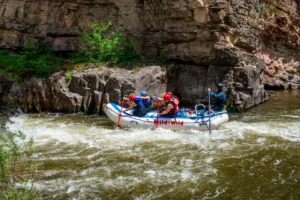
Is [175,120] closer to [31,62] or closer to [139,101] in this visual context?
[139,101]

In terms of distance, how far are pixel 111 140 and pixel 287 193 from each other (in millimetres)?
5246

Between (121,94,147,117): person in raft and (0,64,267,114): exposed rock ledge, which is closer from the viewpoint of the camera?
(121,94,147,117): person in raft

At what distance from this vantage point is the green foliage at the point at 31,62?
14.2 meters

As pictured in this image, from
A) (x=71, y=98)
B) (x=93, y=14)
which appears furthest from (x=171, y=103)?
(x=93, y=14)

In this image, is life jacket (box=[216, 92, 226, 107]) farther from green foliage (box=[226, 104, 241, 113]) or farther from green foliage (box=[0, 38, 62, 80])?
green foliage (box=[0, 38, 62, 80])

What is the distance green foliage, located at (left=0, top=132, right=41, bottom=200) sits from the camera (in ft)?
14.9

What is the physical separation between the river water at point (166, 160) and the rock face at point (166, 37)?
210cm

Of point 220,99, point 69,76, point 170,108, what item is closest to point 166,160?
point 170,108

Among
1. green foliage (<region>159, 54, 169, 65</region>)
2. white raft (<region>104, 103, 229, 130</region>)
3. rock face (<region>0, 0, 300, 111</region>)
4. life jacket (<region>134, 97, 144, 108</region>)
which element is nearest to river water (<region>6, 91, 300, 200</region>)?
white raft (<region>104, 103, 229, 130</region>)

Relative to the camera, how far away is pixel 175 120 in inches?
422

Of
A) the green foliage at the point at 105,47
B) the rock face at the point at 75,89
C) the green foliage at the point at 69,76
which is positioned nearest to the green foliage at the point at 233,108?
the rock face at the point at 75,89

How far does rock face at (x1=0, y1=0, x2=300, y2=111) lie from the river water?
2.10 meters

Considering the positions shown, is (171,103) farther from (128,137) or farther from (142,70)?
(142,70)

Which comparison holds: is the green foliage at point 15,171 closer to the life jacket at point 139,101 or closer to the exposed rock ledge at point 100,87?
the life jacket at point 139,101
